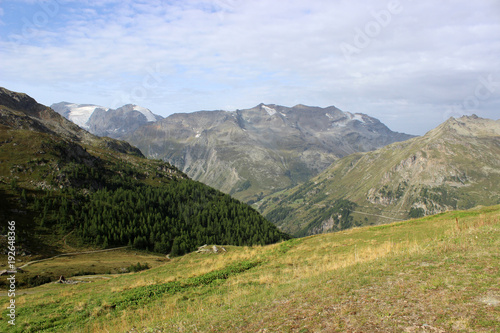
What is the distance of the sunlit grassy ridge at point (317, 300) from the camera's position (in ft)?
35.4

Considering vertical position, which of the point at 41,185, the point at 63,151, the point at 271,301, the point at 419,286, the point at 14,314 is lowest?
the point at 14,314

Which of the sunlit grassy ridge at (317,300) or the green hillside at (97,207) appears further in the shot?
the green hillside at (97,207)

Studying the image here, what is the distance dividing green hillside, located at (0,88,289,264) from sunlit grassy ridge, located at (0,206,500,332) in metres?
52.1

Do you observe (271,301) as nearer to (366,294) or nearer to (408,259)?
(366,294)

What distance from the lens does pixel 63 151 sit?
127 metres

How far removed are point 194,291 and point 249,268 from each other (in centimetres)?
779

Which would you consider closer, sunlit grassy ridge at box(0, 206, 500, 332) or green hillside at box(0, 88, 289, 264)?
sunlit grassy ridge at box(0, 206, 500, 332)

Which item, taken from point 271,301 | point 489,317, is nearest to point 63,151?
point 271,301

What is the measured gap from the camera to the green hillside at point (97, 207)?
7400cm

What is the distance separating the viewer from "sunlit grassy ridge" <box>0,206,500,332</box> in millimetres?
10805

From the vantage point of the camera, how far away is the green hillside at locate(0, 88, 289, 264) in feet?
243

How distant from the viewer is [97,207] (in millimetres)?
93188

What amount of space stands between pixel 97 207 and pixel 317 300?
317 feet

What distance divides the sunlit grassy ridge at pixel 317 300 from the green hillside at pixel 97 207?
52.1 meters
